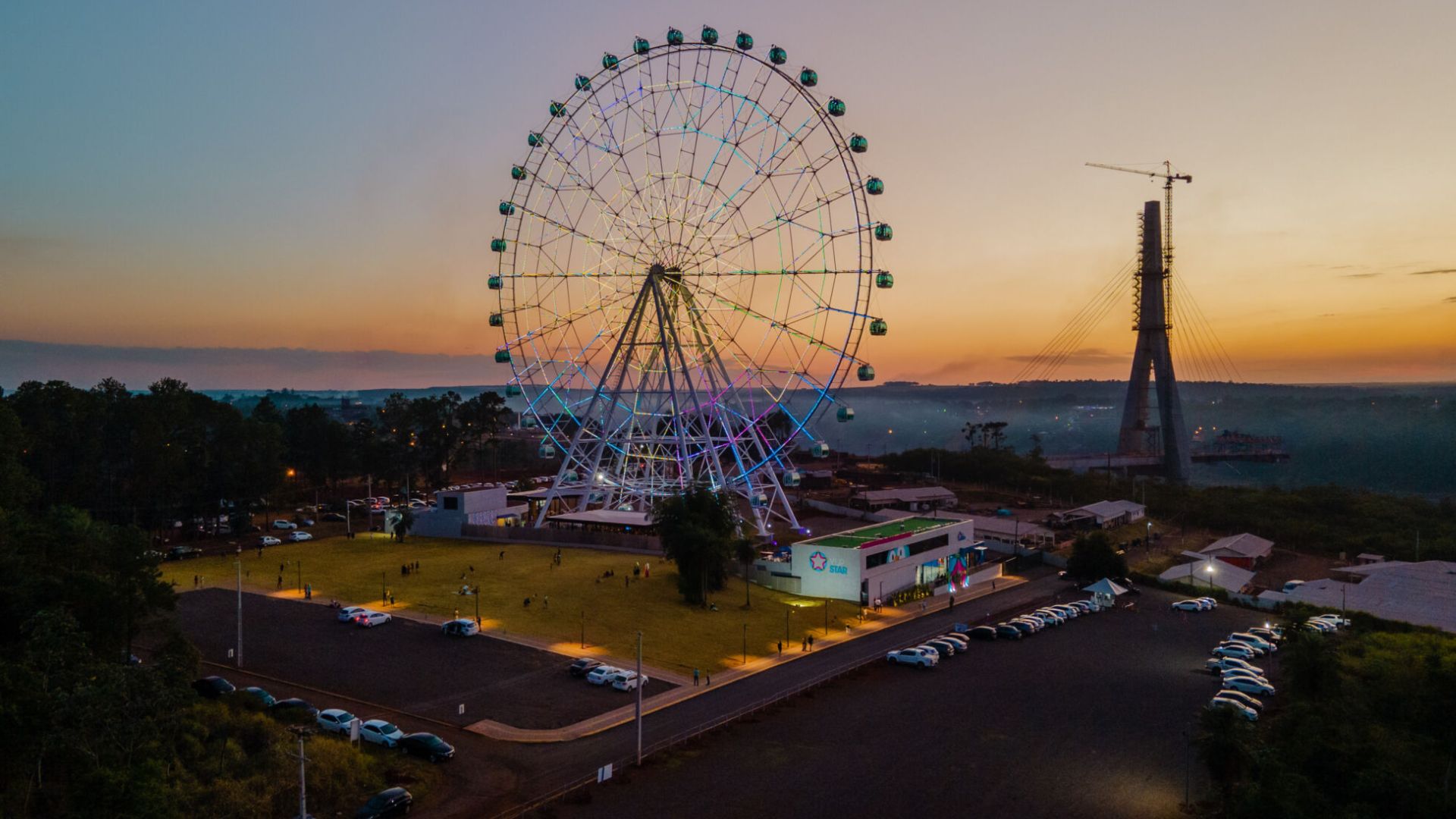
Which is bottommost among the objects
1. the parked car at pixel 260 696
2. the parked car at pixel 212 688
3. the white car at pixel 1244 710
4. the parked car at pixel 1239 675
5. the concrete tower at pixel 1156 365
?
the parked car at pixel 1239 675

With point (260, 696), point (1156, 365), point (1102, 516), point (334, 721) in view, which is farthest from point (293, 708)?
point (1156, 365)

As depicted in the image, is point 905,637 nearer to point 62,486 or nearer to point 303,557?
point 303,557

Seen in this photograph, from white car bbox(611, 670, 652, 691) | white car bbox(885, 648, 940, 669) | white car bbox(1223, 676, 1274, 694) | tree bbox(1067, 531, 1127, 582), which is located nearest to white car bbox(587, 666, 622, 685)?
white car bbox(611, 670, 652, 691)

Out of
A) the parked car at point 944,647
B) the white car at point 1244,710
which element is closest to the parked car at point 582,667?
the parked car at point 944,647

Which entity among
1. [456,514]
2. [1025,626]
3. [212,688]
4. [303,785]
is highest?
[456,514]

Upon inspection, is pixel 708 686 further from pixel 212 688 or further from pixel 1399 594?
pixel 1399 594

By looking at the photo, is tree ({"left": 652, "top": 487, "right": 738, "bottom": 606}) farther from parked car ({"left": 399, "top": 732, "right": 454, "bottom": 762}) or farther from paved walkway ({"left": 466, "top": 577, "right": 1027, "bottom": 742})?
parked car ({"left": 399, "top": 732, "right": 454, "bottom": 762})

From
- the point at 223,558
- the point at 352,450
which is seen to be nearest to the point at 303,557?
the point at 223,558

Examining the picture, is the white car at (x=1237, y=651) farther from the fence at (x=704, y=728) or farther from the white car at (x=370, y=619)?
the white car at (x=370, y=619)
